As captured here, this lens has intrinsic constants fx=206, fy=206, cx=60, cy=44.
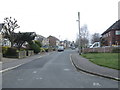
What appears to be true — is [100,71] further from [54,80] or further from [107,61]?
[107,61]

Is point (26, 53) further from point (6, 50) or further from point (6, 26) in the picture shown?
point (6, 26)

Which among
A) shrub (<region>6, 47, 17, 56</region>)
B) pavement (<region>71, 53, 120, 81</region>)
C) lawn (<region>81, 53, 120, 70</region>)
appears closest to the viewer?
pavement (<region>71, 53, 120, 81</region>)

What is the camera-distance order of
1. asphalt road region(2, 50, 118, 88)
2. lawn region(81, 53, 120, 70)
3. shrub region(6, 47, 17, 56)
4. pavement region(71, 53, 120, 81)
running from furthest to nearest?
shrub region(6, 47, 17, 56) → lawn region(81, 53, 120, 70) → pavement region(71, 53, 120, 81) → asphalt road region(2, 50, 118, 88)

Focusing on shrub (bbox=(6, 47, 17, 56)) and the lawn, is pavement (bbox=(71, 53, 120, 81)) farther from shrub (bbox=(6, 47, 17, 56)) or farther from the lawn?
shrub (bbox=(6, 47, 17, 56))

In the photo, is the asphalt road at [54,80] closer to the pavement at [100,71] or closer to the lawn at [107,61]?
the pavement at [100,71]

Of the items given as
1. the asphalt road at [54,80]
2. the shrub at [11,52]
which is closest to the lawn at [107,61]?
the asphalt road at [54,80]

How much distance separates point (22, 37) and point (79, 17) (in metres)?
14.4

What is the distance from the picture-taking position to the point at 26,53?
40.9 meters

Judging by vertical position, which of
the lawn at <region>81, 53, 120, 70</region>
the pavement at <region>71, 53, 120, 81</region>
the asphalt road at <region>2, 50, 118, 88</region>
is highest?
the lawn at <region>81, 53, 120, 70</region>

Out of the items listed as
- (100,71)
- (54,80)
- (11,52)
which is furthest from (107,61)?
(11,52)

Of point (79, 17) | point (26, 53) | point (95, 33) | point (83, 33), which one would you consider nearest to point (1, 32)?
point (26, 53)

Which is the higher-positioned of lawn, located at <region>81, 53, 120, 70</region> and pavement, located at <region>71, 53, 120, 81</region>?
lawn, located at <region>81, 53, 120, 70</region>

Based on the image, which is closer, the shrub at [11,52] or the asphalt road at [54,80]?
the asphalt road at [54,80]

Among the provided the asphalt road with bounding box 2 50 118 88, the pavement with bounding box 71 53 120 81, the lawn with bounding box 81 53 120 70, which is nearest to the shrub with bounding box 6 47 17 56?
the lawn with bounding box 81 53 120 70
